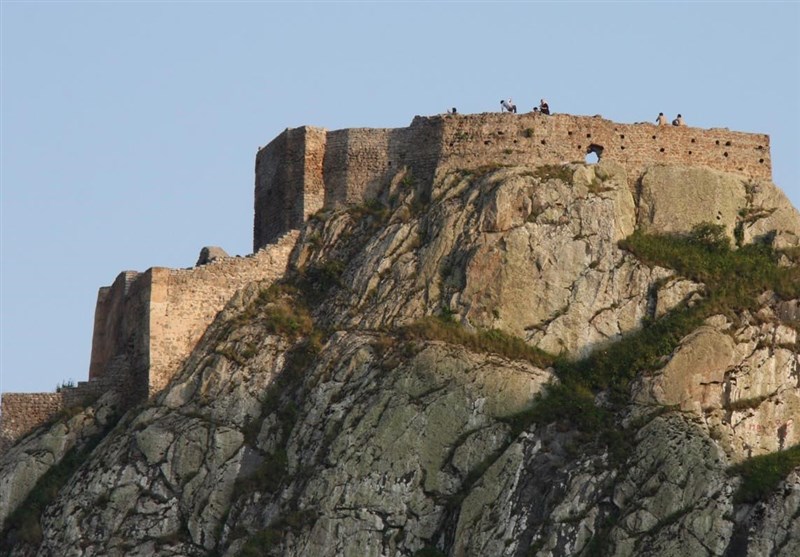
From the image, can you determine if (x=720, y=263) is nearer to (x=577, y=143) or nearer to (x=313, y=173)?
(x=577, y=143)

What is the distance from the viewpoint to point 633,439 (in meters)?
63.8

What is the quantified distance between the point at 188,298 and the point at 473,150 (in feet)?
31.5

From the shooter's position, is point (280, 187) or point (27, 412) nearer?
point (27, 412)

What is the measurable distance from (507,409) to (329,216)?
1162cm

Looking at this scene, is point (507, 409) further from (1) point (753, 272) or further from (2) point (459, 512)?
(1) point (753, 272)

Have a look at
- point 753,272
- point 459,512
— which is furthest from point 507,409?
point 753,272

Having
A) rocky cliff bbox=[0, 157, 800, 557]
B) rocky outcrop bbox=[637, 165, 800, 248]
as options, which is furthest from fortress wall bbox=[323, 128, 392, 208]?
rocky outcrop bbox=[637, 165, 800, 248]

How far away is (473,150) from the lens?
74000mm

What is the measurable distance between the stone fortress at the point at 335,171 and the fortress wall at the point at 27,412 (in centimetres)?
3

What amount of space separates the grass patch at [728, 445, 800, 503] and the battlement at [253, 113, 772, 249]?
1347cm

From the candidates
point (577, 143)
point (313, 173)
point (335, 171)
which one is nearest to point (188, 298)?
point (313, 173)

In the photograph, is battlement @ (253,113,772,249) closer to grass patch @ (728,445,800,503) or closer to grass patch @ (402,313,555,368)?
grass patch @ (402,313,555,368)

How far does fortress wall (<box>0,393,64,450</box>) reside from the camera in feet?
244

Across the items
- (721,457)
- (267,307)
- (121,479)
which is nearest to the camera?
(721,457)
